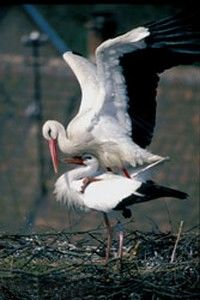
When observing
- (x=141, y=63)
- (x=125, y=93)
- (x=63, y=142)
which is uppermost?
(x=141, y=63)

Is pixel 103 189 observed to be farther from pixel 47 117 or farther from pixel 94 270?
pixel 47 117

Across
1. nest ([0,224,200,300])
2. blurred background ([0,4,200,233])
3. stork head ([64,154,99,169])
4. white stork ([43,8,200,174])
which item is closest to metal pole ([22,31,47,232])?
blurred background ([0,4,200,233])

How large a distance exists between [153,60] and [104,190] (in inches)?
22.8

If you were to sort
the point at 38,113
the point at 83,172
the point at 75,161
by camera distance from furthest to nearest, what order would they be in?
the point at 38,113
the point at 75,161
the point at 83,172

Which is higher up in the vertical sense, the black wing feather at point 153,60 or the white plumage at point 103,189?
the black wing feather at point 153,60

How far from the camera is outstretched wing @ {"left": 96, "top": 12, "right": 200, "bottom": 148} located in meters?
6.29

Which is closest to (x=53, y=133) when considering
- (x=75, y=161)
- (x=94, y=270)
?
(x=75, y=161)

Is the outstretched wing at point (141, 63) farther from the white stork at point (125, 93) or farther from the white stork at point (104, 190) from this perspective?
the white stork at point (104, 190)

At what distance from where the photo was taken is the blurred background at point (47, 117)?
1081cm

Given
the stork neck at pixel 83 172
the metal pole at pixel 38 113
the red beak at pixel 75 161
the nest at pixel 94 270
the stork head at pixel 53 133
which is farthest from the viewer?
the metal pole at pixel 38 113

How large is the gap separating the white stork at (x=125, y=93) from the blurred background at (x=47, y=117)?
3266 millimetres

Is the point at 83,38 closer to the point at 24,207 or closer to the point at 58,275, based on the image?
the point at 24,207

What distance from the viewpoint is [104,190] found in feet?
19.8

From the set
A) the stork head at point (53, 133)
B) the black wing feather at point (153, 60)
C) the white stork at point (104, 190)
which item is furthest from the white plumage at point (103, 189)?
the black wing feather at point (153, 60)
